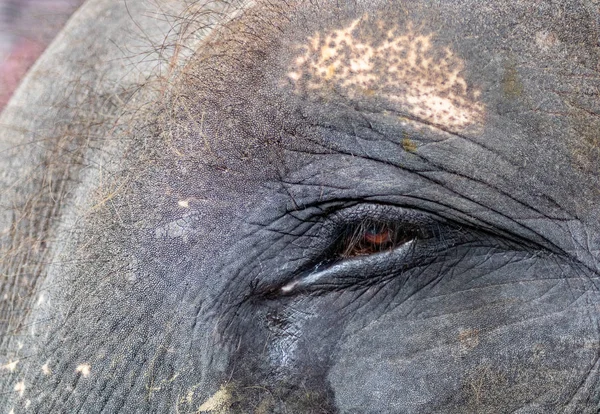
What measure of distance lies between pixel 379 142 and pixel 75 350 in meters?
0.91

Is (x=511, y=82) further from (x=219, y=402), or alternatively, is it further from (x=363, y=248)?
(x=219, y=402)

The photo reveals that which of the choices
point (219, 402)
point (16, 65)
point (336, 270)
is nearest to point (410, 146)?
point (336, 270)

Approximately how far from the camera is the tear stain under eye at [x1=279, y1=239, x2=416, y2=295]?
67.7 inches

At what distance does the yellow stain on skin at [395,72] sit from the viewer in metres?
1.69

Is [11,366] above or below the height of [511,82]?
below

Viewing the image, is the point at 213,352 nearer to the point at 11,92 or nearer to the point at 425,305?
the point at 425,305

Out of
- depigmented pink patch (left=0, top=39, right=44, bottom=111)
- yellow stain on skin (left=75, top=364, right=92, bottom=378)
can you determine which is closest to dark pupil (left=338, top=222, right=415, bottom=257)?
yellow stain on skin (left=75, top=364, right=92, bottom=378)

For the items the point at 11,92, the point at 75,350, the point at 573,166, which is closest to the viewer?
the point at 573,166

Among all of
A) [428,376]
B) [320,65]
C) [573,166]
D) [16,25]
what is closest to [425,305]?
[428,376]

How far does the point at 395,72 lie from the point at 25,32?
1726 millimetres

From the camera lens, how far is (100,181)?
75.7 inches

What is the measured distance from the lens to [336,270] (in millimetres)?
1729

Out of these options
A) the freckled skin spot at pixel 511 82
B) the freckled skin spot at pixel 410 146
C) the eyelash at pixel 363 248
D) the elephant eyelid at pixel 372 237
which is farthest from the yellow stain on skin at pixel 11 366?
the freckled skin spot at pixel 511 82

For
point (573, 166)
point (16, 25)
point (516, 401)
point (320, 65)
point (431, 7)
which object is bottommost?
point (516, 401)
